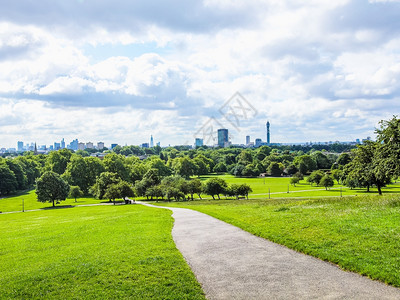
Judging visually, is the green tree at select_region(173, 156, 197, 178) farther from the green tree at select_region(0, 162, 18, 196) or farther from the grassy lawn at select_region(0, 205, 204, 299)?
the grassy lawn at select_region(0, 205, 204, 299)

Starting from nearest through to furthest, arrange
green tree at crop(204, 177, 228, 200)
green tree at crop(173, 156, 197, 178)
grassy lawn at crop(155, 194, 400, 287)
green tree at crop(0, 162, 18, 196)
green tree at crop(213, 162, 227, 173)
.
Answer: grassy lawn at crop(155, 194, 400, 287) < green tree at crop(204, 177, 228, 200) < green tree at crop(0, 162, 18, 196) < green tree at crop(173, 156, 197, 178) < green tree at crop(213, 162, 227, 173)

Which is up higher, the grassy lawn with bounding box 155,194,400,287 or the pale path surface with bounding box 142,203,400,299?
the grassy lawn with bounding box 155,194,400,287

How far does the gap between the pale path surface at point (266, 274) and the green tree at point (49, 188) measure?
187 ft

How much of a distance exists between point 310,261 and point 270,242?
3025 mm

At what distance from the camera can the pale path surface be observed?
866 cm

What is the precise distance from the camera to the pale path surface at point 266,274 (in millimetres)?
8656

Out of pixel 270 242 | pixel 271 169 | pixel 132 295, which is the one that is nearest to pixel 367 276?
pixel 270 242

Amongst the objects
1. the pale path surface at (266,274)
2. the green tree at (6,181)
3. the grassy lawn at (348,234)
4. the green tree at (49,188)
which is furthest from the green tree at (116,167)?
the pale path surface at (266,274)

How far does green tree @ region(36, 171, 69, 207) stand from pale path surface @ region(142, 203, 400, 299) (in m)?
56.9

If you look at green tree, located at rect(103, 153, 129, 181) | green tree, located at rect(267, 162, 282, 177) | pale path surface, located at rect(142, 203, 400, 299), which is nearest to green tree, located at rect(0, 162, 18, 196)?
green tree, located at rect(103, 153, 129, 181)

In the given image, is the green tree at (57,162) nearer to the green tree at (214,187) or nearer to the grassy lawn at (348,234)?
the green tree at (214,187)

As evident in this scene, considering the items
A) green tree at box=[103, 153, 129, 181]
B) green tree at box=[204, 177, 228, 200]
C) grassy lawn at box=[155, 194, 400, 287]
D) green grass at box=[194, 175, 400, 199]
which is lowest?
green grass at box=[194, 175, 400, 199]

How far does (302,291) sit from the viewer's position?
28.9 feet

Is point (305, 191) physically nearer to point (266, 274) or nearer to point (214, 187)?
point (214, 187)
